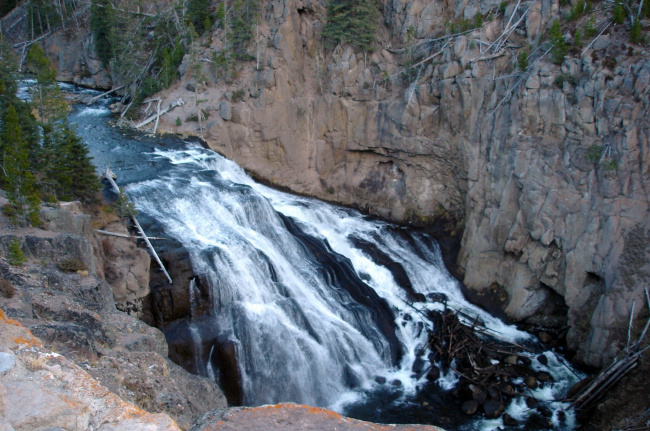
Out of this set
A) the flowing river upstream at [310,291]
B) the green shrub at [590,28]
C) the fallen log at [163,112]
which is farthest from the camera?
the fallen log at [163,112]

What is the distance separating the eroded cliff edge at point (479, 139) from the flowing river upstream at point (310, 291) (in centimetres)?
238

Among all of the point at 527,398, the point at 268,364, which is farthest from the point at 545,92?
the point at 268,364

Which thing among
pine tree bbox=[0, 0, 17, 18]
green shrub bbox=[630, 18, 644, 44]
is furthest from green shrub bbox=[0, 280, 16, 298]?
pine tree bbox=[0, 0, 17, 18]

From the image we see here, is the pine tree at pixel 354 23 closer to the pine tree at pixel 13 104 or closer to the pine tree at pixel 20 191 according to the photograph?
the pine tree at pixel 13 104

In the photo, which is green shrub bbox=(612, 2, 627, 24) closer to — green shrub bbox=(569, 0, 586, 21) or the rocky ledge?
green shrub bbox=(569, 0, 586, 21)

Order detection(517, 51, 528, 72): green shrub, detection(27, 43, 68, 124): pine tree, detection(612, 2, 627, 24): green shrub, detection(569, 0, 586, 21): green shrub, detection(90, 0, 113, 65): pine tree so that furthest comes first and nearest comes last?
1. detection(90, 0, 113, 65): pine tree
2. detection(517, 51, 528, 72): green shrub
3. detection(569, 0, 586, 21): green shrub
4. detection(27, 43, 68, 124): pine tree
5. detection(612, 2, 627, 24): green shrub

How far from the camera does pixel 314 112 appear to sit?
1191 inches

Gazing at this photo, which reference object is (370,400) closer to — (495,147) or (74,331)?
(74,331)

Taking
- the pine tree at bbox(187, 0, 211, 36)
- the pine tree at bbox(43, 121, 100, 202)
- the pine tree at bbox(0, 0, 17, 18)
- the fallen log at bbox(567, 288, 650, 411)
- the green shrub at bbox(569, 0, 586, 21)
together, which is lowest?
the fallen log at bbox(567, 288, 650, 411)

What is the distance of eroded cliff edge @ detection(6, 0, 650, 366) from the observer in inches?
751

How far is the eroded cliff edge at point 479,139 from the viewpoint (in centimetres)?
1908

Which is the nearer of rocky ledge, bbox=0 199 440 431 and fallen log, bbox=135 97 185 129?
Answer: rocky ledge, bbox=0 199 440 431

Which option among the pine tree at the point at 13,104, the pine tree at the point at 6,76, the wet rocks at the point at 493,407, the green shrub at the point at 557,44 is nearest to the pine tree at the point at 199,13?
the pine tree at the point at 6,76

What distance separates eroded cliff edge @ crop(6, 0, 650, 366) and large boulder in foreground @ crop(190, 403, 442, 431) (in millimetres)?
16474
